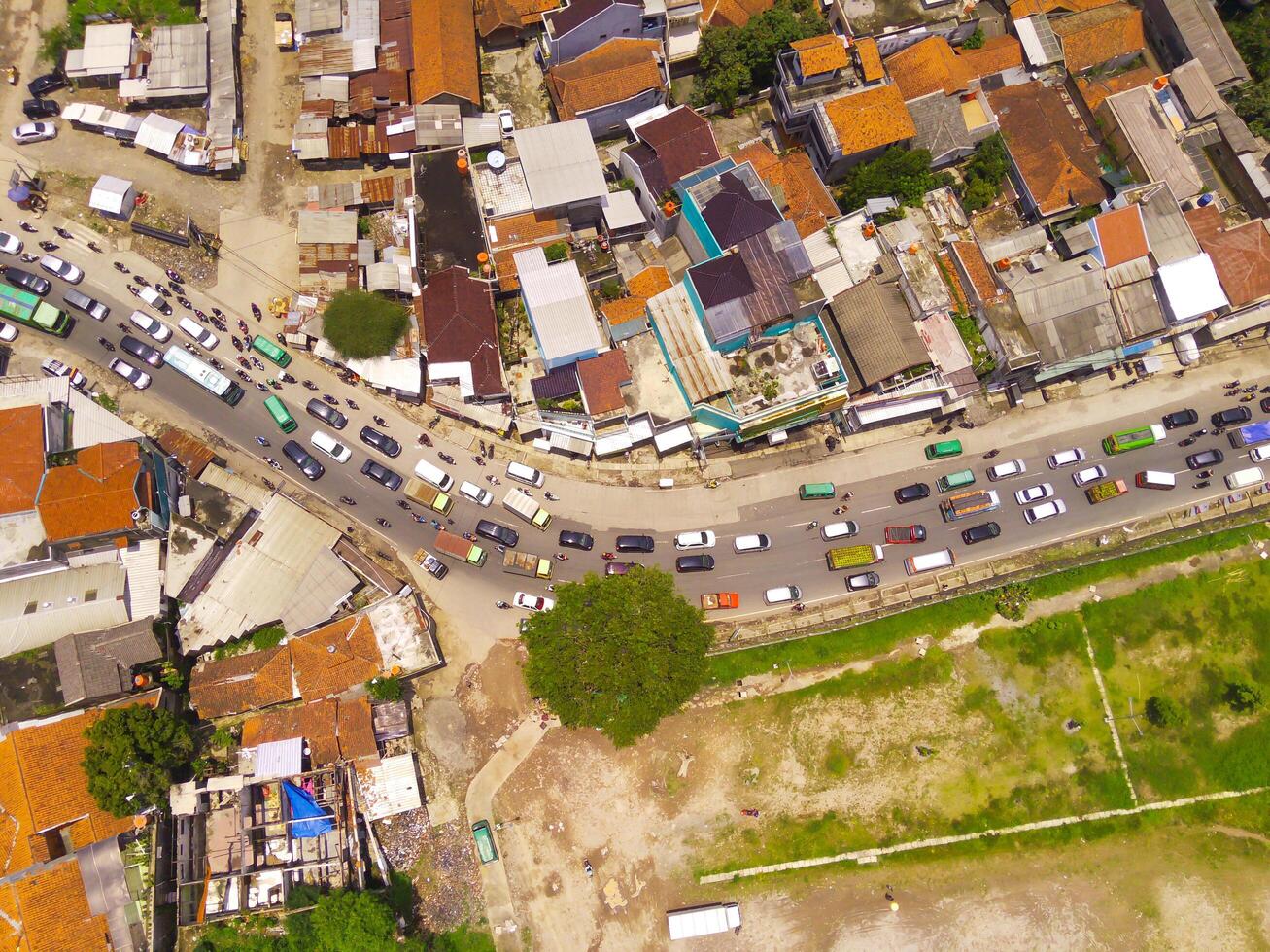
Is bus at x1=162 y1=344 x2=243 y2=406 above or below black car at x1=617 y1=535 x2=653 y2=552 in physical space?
above

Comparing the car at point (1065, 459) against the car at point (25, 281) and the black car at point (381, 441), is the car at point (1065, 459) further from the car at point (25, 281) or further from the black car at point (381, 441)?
the car at point (25, 281)

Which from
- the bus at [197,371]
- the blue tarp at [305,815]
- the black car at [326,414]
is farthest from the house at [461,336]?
the blue tarp at [305,815]

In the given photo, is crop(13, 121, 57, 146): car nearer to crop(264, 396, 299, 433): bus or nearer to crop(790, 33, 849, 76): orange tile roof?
crop(264, 396, 299, 433): bus

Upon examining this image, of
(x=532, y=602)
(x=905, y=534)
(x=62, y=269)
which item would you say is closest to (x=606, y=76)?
(x=532, y=602)

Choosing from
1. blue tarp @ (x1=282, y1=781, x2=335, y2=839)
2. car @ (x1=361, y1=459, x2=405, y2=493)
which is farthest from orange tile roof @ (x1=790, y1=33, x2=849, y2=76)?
blue tarp @ (x1=282, y1=781, x2=335, y2=839)

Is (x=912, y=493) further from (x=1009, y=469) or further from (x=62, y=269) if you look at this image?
(x=62, y=269)

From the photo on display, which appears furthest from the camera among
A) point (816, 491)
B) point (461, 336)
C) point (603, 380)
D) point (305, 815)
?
point (816, 491)

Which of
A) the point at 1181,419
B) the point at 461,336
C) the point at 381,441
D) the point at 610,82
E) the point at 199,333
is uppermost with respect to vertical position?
the point at 610,82
